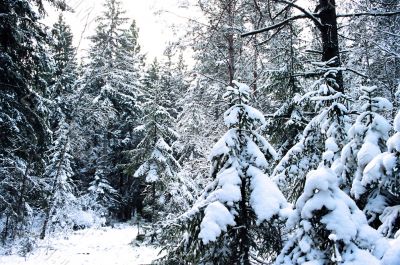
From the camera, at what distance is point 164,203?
20594mm

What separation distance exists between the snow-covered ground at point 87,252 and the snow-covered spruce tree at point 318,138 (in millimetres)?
12191

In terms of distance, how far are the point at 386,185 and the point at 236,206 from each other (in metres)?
1.46

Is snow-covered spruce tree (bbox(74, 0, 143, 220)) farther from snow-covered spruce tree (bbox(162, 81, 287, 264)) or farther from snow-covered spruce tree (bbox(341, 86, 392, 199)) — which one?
snow-covered spruce tree (bbox(341, 86, 392, 199))

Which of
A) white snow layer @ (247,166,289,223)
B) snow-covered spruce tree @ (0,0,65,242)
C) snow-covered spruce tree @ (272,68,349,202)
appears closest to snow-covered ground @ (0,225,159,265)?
snow-covered spruce tree @ (0,0,65,242)

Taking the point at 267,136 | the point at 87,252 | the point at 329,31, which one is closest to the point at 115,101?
the point at 87,252

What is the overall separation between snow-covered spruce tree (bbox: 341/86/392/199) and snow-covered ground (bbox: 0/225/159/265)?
44.6 ft

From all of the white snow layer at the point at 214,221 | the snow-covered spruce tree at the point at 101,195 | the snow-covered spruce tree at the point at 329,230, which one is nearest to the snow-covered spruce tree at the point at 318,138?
the snow-covered spruce tree at the point at 329,230

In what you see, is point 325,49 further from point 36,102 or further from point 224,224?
point 36,102

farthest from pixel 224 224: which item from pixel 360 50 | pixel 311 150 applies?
pixel 360 50

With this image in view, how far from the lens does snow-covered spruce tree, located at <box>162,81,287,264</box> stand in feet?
11.8

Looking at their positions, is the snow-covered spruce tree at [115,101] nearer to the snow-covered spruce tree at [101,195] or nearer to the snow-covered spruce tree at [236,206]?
the snow-covered spruce tree at [101,195]

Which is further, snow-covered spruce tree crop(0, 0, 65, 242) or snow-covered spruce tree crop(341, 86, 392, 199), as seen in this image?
snow-covered spruce tree crop(0, 0, 65, 242)

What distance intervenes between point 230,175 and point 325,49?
11.4ft

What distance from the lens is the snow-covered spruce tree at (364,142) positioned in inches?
132
